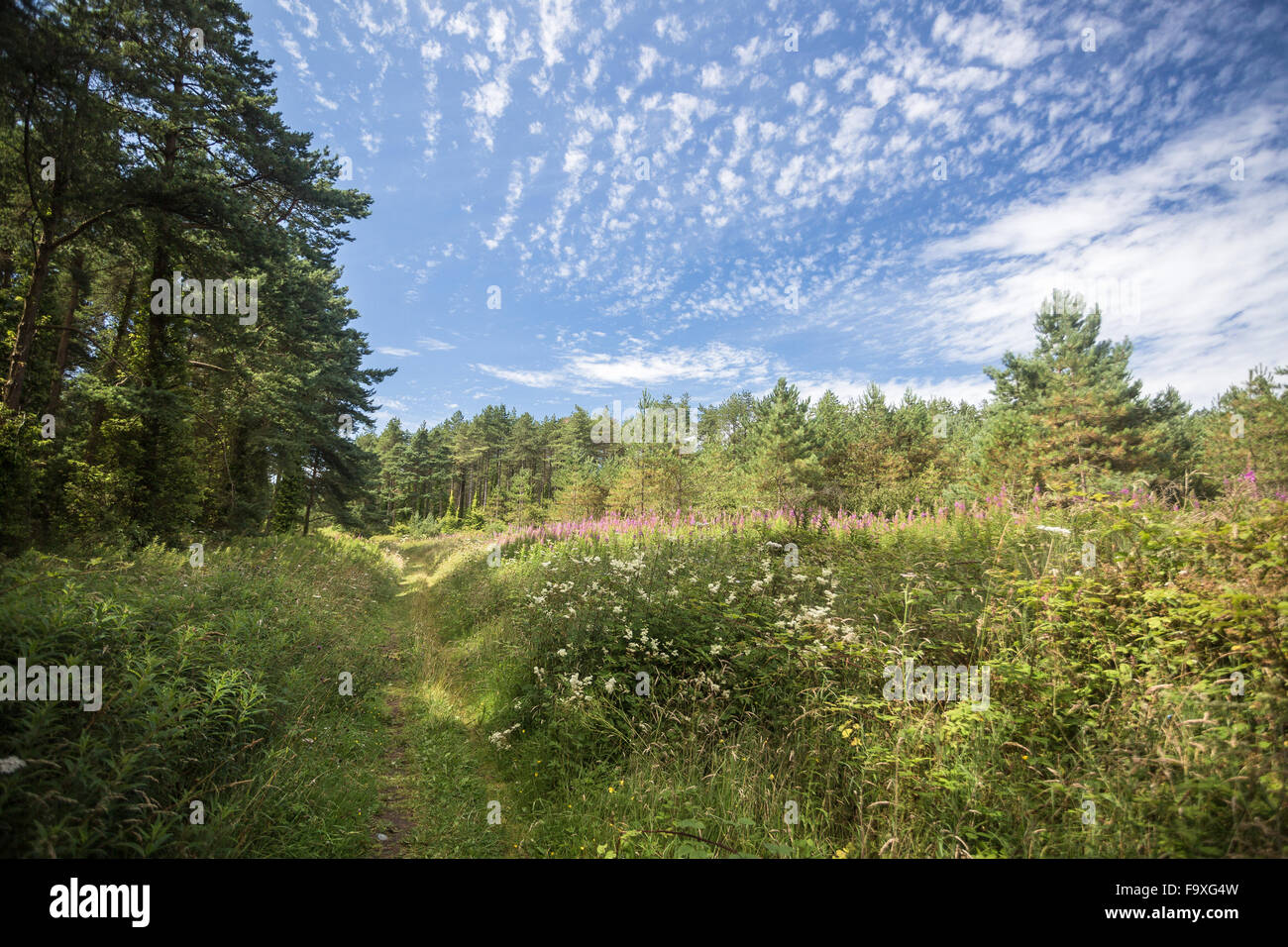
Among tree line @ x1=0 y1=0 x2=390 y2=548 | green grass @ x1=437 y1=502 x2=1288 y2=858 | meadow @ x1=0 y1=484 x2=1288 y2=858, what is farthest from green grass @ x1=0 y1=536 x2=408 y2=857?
tree line @ x1=0 y1=0 x2=390 y2=548

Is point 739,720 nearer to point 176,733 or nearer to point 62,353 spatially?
point 176,733

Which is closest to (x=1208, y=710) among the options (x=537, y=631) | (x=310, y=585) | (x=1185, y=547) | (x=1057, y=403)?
(x=1185, y=547)

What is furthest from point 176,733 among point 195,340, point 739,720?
point 195,340

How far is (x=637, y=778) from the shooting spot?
3652 mm

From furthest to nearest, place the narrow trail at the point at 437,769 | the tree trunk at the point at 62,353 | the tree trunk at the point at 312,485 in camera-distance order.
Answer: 1. the tree trunk at the point at 312,485
2. the tree trunk at the point at 62,353
3. the narrow trail at the point at 437,769

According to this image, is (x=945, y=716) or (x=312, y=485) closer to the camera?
(x=945, y=716)

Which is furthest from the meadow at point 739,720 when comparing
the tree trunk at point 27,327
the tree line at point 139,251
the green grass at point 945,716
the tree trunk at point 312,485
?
the tree trunk at point 312,485

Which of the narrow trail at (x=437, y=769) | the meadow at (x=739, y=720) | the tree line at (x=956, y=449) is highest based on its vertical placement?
the tree line at (x=956, y=449)

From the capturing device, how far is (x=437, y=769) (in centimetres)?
494

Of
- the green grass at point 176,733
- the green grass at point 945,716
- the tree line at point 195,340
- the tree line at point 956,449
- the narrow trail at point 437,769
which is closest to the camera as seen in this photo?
the green grass at point 945,716

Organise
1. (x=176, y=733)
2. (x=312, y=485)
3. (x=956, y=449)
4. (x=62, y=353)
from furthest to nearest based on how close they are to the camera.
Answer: (x=956, y=449) → (x=312, y=485) → (x=62, y=353) → (x=176, y=733)

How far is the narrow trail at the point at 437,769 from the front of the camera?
3756 millimetres

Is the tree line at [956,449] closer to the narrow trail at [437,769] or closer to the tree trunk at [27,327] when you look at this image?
the narrow trail at [437,769]
